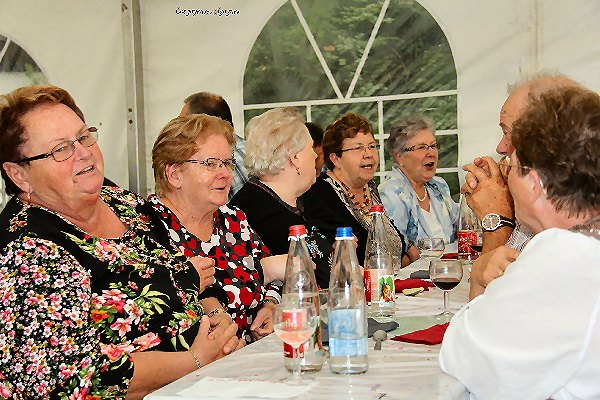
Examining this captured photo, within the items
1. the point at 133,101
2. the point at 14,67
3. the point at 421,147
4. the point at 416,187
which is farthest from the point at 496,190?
the point at 14,67

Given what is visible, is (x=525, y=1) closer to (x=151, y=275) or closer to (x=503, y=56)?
(x=503, y=56)

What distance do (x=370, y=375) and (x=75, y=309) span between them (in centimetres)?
73

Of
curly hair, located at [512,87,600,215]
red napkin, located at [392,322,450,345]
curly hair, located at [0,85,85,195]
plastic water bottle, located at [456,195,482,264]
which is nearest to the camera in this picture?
curly hair, located at [512,87,600,215]

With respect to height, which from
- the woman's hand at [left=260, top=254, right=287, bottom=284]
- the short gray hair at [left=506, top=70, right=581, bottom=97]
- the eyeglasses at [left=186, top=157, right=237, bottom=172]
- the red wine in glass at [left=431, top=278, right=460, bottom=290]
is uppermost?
the short gray hair at [left=506, top=70, right=581, bottom=97]

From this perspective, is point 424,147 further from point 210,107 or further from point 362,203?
point 210,107

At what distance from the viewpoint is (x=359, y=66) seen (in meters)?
4.56

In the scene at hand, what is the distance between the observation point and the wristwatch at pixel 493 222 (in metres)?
2.58

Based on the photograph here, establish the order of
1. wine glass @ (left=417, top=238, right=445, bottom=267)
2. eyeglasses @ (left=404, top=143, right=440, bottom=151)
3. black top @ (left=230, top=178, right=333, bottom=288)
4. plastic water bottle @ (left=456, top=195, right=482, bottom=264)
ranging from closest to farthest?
wine glass @ (left=417, top=238, right=445, bottom=267), black top @ (left=230, top=178, right=333, bottom=288), plastic water bottle @ (left=456, top=195, right=482, bottom=264), eyeglasses @ (left=404, top=143, right=440, bottom=151)

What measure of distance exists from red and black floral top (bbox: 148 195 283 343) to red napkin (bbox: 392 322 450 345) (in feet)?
3.02

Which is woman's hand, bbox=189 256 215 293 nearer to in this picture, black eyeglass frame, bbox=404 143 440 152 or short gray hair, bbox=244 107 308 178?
short gray hair, bbox=244 107 308 178

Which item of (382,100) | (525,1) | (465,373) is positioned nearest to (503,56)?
(525,1)

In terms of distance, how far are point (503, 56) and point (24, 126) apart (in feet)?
11.4

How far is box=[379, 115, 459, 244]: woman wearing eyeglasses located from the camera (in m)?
4.36

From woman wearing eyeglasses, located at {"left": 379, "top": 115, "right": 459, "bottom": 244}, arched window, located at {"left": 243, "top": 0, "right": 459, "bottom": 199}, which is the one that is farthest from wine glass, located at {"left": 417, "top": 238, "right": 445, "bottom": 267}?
arched window, located at {"left": 243, "top": 0, "right": 459, "bottom": 199}
